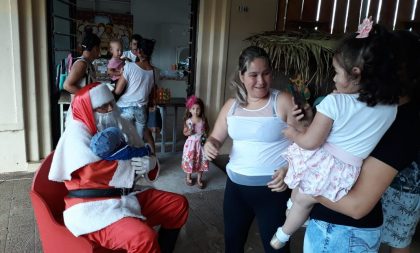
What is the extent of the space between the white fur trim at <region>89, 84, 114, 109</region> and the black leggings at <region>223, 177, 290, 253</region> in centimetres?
77

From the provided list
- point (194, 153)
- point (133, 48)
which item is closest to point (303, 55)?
point (194, 153)

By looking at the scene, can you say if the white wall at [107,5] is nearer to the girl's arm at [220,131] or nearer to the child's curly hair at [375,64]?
the girl's arm at [220,131]

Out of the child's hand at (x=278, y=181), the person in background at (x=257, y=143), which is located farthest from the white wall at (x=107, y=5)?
the child's hand at (x=278, y=181)

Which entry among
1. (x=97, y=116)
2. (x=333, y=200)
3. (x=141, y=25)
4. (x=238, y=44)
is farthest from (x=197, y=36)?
(x=141, y=25)

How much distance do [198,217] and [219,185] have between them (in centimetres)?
78

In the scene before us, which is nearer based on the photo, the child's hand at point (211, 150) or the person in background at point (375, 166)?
the person in background at point (375, 166)

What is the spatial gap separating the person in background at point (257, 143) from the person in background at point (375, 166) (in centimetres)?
42

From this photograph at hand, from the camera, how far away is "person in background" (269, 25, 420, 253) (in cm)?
104

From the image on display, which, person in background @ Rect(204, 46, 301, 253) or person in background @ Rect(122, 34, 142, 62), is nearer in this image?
person in background @ Rect(204, 46, 301, 253)

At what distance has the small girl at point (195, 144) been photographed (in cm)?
355

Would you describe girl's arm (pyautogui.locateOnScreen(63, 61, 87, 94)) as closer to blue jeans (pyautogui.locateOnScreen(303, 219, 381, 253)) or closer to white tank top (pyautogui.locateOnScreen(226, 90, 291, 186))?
white tank top (pyautogui.locateOnScreen(226, 90, 291, 186))

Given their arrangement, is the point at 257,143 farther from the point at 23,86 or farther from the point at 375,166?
the point at 23,86

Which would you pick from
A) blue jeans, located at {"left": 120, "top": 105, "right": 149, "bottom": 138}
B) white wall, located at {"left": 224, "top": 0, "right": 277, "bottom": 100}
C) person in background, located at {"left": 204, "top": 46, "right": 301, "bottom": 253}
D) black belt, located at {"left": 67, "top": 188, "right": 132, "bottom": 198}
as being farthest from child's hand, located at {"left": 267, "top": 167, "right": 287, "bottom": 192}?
white wall, located at {"left": 224, "top": 0, "right": 277, "bottom": 100}

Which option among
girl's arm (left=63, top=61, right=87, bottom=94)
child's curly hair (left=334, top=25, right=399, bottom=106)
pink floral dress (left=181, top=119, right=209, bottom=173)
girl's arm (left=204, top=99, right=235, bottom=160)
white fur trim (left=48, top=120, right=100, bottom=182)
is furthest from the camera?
pink floral dress (left=181, top=119, right=209, bottom=173)
